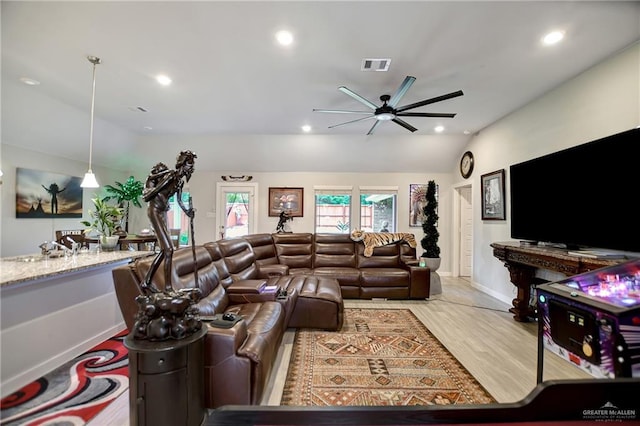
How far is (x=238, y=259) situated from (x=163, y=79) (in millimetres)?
2434

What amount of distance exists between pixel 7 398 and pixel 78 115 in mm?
4193

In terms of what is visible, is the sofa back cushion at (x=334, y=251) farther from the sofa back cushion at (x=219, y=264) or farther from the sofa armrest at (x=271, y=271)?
the sofa back cushion at (x=219, y=264)

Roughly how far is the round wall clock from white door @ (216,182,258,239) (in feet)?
15.4

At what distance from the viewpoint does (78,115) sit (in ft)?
14.2

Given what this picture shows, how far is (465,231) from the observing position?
6031mm

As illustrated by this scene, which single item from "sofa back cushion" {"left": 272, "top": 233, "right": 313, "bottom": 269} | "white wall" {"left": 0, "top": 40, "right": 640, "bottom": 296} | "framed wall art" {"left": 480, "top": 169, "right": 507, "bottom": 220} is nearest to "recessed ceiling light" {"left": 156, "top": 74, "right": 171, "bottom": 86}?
"white wall" {"left": 0, "top": 40, "right": 640, "bottom": 296}

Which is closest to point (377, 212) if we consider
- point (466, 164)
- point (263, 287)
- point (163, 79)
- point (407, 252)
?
point (407, 252)

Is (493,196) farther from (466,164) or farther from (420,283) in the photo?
(420,283)

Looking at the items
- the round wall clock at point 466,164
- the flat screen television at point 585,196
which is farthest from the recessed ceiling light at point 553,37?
the round wall clock at point 466,164

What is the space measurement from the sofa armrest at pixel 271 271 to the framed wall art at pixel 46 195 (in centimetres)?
397

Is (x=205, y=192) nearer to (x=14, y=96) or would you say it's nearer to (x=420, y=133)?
(x=14, y=96)

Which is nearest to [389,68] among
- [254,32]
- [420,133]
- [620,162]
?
[254,32]

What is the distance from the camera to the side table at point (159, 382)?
54.1 inches

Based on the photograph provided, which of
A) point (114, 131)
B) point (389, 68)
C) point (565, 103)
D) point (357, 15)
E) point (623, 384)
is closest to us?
point (623, 384)
